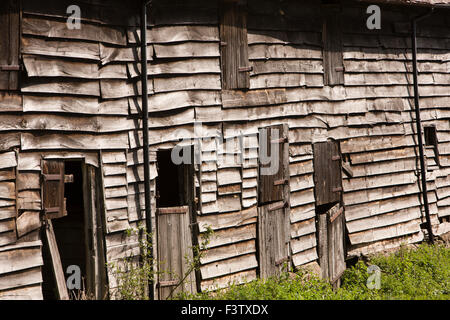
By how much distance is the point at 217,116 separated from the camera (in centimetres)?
881

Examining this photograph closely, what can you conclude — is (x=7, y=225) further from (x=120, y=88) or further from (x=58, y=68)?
(x=120, y=88)

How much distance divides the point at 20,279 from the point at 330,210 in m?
5.78

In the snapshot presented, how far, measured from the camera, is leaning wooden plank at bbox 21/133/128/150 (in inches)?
275

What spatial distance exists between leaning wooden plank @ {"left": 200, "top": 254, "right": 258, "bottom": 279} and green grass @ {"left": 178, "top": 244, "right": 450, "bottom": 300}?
268mm

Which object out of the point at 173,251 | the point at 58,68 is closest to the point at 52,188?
the point at 58,68

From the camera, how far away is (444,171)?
13016mm

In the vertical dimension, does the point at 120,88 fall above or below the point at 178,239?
above

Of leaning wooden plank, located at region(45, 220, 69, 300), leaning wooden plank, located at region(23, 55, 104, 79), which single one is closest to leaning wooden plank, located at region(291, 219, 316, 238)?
leaning wooden plank, located at region(45, 220, 69, 300)

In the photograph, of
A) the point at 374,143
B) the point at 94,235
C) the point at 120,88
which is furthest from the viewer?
the point at 374,143

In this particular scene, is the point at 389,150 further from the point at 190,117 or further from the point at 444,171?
the point at 190,117

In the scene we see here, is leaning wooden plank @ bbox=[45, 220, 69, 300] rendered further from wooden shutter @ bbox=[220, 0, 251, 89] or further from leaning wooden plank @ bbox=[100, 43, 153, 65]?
wooden shutter @ bbox=[220, 0, 251, 89]

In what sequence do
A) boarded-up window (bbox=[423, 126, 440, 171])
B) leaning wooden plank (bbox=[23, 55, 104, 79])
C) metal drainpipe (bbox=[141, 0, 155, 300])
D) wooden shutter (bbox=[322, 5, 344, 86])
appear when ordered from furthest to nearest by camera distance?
boarded-up window (bbox=[423, 126, 440, 171]) < wooden shutter (bbox=[322, 5, 344, 86]) < metal drainpipe (bbox=[141, 0, 155, 300]) < leaning wooden plank (bbox=[23, 55, 104, 79])

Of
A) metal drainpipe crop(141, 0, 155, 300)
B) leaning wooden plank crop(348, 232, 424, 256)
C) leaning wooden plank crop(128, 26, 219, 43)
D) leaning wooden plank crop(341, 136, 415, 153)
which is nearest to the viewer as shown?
metal drainpipe crop(141, 0, 155, 300)
